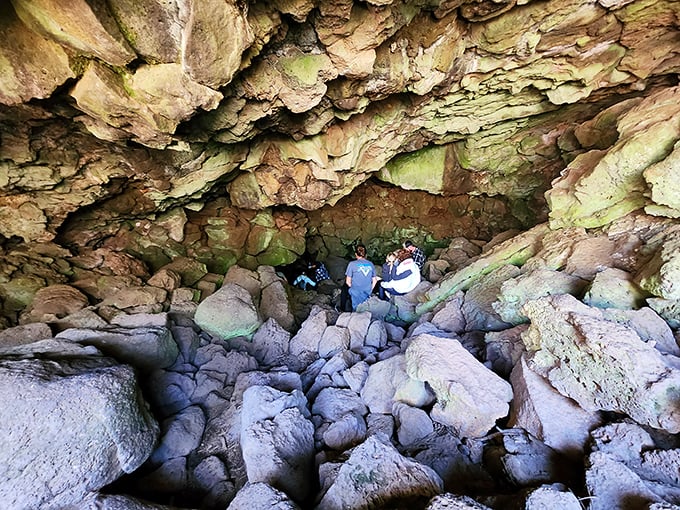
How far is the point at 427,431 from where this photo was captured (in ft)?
10.2

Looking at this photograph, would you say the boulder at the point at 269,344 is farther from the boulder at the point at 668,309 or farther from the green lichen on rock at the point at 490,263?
the boulder at the point at 668,309

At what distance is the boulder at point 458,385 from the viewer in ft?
9.50

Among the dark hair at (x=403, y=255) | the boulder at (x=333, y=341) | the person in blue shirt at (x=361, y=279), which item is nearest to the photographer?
the boulder at (x=333, y=341)

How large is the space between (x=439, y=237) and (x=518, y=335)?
240 inches

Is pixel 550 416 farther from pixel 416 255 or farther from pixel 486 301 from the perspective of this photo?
pixel 416 255

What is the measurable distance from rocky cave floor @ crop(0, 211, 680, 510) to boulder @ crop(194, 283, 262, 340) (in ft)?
1.74

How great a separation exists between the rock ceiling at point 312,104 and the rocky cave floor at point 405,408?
1.41 m

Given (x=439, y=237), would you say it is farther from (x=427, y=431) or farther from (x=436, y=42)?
(x=427, y=431)

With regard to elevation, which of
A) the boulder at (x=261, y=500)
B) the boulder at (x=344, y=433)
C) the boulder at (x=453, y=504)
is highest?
the boulder at (x=453, y=504)

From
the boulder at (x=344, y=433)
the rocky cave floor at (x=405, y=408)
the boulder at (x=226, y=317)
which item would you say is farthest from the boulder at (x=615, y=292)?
the boulder at (x=226, y=317)

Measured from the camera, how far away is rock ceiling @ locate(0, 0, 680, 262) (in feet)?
9.62

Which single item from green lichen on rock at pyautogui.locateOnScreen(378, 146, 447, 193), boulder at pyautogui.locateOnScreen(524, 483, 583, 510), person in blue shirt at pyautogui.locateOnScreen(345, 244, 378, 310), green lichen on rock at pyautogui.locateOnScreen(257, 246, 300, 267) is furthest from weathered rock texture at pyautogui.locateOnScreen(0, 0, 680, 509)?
green lichen on rock at pyautogui.locateOnScreen(257, 246, 300, 267)

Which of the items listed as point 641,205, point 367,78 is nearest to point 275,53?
point 367,78

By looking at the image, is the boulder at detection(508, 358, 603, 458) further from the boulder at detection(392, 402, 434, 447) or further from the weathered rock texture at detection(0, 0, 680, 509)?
the boulder at detection(392, 402, 434, 447)
